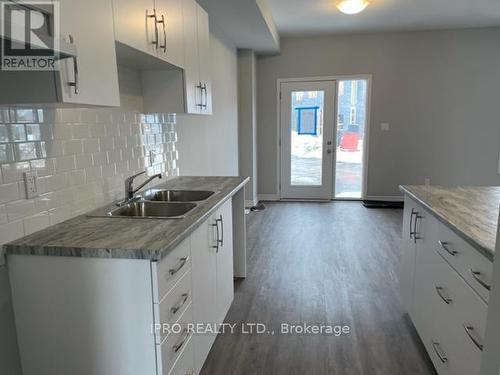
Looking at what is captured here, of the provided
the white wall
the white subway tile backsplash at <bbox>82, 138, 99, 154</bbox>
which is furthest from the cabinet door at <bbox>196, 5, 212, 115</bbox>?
the white subway tile backsplash at <bbox>82, 138, 99, 154</bbox>

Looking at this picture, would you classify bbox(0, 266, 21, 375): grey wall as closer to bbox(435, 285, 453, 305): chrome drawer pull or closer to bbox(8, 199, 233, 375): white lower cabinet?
bbox(8, 199, 233, 375): white lower cabinet

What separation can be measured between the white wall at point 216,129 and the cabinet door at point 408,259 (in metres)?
1.92

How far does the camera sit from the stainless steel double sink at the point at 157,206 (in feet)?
6.45

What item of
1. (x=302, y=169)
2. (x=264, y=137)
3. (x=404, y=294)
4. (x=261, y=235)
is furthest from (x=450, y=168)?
(x=404, y=294)

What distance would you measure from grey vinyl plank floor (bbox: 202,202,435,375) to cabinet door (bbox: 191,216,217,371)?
200 mm

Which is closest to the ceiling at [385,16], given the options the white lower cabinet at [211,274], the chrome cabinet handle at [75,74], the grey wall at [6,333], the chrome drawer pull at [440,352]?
the white lower cabinet at [211,274]

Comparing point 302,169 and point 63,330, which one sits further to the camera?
point 302,169

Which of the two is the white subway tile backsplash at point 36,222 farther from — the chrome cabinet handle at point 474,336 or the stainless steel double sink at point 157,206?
the chrome cabinet handle at point 474,336

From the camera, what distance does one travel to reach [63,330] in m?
1.41

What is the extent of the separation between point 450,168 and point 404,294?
413 centimetres

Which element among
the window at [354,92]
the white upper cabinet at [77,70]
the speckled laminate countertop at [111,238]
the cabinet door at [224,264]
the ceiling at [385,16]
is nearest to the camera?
the white upper cabinet at [77,70]

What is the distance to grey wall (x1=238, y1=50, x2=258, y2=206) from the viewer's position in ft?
18.5

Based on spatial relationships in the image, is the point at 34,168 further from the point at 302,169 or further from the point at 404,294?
the point at 302,169

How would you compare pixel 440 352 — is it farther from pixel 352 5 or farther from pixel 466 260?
pixel 352 5
